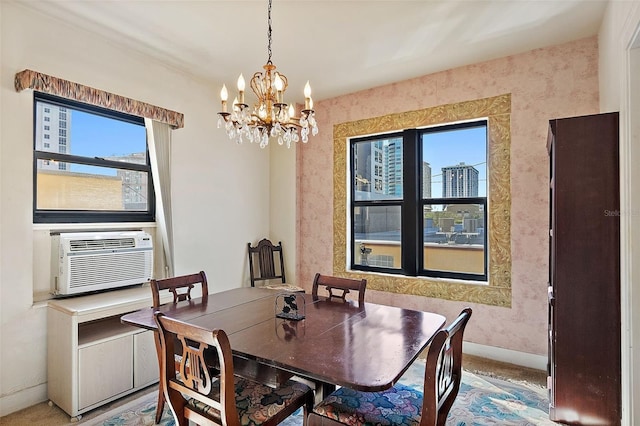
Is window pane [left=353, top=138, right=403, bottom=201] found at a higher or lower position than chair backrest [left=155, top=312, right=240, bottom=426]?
higher

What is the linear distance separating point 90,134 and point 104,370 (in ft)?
6.14

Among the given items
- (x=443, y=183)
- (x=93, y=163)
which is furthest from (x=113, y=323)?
(x=443, y=183)

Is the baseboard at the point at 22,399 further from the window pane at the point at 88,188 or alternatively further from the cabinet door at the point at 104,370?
the window pane at the point at 88,188

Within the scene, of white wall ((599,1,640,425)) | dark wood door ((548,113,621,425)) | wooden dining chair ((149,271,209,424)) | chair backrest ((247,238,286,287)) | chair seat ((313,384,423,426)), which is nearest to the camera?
chair seat ((313,384,423,426))

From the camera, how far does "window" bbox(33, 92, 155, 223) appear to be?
8.58 ft

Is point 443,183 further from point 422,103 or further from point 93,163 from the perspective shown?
point 93,163

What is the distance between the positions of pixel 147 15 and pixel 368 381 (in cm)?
274

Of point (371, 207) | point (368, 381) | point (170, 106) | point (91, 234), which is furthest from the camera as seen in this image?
point (371, 207)

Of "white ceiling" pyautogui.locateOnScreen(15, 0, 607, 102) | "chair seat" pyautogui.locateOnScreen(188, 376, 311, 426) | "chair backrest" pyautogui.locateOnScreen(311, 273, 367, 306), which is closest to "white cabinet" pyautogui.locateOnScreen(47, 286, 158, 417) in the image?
"chair seat" pyautogui.locateOnScreen(188, 376, 311, 426)

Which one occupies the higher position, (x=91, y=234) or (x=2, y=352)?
(x=91, y=234)

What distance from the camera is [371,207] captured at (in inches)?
160

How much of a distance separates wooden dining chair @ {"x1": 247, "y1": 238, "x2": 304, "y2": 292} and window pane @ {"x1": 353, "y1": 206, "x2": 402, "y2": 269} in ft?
2.94

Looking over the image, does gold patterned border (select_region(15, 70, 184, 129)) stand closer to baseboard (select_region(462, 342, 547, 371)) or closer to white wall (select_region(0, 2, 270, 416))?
white wall (select_region(0, 2, 270, 416))


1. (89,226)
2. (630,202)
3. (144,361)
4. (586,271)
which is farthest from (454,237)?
(89,226)
